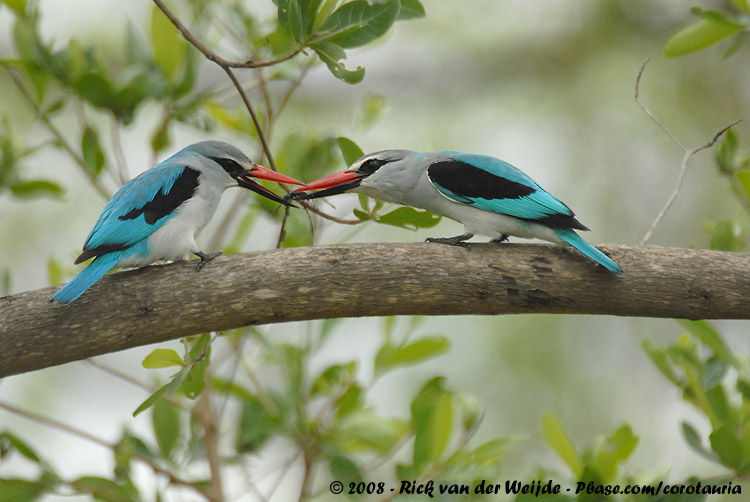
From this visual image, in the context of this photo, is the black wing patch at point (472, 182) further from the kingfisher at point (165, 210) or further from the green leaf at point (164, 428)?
the green leaf at point (164, 428)

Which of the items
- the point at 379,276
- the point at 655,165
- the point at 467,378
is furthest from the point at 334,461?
the point at 655,165

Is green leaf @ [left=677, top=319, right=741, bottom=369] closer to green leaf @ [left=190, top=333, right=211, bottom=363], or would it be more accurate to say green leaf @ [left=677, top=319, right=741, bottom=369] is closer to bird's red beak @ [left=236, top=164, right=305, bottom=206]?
bird's red beak @ [left=236, top=164, right=305, bottom=206]

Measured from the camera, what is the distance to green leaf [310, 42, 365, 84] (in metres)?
2.52

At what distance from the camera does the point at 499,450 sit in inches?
123

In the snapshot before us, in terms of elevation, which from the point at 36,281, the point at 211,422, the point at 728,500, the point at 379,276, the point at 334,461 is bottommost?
the point at 728,500

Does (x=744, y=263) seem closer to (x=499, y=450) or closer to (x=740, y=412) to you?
(x=740, y=412)

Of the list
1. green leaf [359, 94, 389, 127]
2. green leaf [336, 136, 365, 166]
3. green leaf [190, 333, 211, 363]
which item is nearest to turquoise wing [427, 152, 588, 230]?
green leaf [336, 136, 365, 166]

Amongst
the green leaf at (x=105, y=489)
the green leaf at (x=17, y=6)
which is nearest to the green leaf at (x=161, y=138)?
the green leaf at (x=17, y=6)

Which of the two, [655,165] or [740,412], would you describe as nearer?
[740,412]

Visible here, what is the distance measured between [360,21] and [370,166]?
0.76m

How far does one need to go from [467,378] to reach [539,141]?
8.28 feet

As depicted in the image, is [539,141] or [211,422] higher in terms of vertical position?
[539,141]

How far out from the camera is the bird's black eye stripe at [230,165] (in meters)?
3.18

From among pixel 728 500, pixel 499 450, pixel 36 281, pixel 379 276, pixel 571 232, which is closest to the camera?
pixel 379 276
